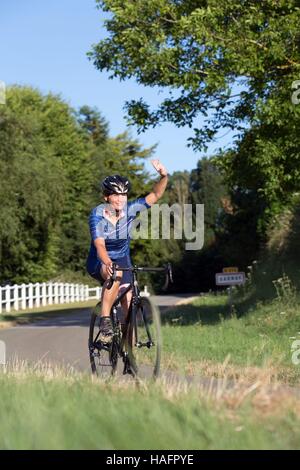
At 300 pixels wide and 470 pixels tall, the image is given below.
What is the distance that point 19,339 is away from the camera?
19.5m

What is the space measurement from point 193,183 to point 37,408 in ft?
335

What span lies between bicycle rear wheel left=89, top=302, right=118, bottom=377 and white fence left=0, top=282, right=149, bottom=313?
29.5 meters

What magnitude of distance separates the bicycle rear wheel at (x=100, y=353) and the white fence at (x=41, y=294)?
96.9 ft

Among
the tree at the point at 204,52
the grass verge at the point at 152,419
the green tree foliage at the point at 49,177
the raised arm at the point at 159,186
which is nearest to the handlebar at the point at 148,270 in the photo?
the raised arm at the point at 159,186

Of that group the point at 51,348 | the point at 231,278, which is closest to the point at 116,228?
the point at 51,348

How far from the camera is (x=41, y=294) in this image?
4806cm

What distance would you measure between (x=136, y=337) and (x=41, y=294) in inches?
1566

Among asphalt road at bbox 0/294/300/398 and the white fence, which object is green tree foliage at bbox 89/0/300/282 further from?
the white fence

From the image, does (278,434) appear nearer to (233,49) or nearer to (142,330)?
A: (142,330)

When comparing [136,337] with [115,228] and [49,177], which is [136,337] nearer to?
[115,228]

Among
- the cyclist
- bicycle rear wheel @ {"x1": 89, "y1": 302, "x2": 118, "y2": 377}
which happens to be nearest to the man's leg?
the cyclist

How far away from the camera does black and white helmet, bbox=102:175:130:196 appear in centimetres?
895

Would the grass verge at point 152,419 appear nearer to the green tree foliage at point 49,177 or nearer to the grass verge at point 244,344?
the grass verge at point 244,344

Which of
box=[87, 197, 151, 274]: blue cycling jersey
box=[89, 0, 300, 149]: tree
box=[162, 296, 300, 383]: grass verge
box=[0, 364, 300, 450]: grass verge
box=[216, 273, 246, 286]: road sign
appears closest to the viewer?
box=[0, 364, 300, 450]: grass verge
